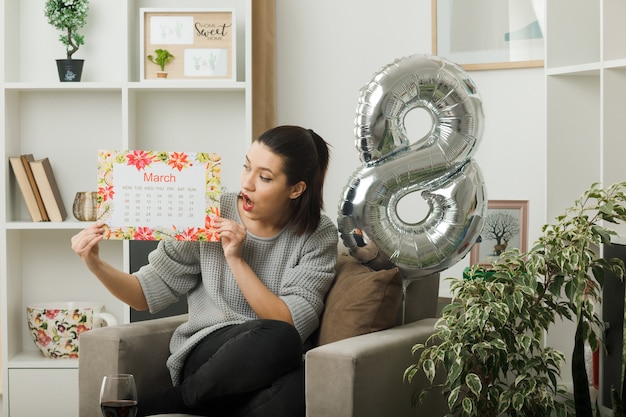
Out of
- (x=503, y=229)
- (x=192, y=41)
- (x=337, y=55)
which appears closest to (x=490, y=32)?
(x=337, y=55)

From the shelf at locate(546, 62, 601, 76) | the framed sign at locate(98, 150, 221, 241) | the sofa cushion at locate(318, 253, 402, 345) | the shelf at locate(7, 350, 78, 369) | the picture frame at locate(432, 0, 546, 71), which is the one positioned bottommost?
the shelf at locate(7, 350, 78, 369)

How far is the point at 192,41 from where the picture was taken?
3.24 metres

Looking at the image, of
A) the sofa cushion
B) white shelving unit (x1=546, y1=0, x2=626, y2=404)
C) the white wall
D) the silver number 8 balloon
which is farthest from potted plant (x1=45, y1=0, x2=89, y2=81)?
white shelving unit (x1=546, y1=0, x2=626, y2=404)

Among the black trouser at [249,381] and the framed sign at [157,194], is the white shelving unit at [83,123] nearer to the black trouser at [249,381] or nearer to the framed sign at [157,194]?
the framed sign at [157,194]

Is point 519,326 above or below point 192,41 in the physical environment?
below

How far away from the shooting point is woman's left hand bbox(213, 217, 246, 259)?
7.30 ft

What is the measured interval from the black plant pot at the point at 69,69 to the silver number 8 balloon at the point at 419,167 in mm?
1280

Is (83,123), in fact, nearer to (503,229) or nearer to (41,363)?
(41,363)

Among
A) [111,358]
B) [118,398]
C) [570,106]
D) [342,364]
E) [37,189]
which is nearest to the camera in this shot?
[118,398]

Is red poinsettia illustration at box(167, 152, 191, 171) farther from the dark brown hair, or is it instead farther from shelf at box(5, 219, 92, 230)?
shelf at box(5, 219, 92, 230)

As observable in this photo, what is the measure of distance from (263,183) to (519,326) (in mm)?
744

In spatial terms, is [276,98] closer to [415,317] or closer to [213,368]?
[415,317]

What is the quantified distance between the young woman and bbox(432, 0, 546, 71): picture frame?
1040 millimetres

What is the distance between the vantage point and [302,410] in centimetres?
202
